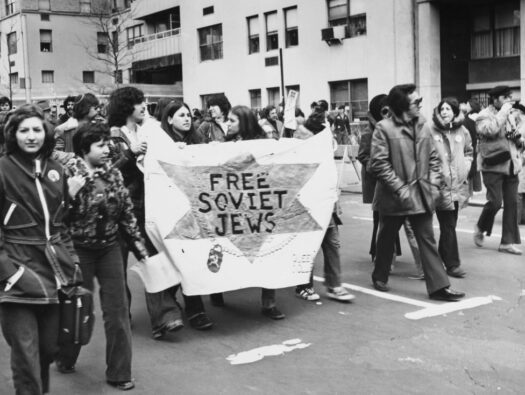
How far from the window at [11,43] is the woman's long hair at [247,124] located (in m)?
54.9

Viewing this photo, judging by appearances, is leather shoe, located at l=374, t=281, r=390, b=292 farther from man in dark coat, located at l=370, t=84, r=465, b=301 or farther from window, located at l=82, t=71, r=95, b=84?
window, located at l=82, t=71, r=95, b=84

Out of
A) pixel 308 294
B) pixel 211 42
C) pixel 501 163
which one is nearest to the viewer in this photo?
pixel 308 294

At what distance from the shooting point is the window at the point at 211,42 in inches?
1516

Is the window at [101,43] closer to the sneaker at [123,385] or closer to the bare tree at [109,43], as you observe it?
the bare tree at [109,43]

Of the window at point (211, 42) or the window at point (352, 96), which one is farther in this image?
the window at point (211, 42)

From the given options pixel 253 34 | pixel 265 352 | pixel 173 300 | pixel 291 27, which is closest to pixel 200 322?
pixel 173 300

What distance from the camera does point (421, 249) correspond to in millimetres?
7309

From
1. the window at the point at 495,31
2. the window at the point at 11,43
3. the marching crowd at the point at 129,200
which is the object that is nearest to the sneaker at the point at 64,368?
the marching crowd at the point at 129,200

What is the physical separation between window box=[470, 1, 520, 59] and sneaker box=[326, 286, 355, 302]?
67.6 ft

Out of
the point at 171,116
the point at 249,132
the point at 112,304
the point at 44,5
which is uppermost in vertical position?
the point at 44,5

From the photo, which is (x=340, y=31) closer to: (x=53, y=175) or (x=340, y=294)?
(x=340, y=294)

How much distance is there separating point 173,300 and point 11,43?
57119 millimetres

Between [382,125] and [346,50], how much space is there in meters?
23.7

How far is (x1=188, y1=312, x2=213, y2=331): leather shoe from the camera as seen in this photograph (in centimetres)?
650
